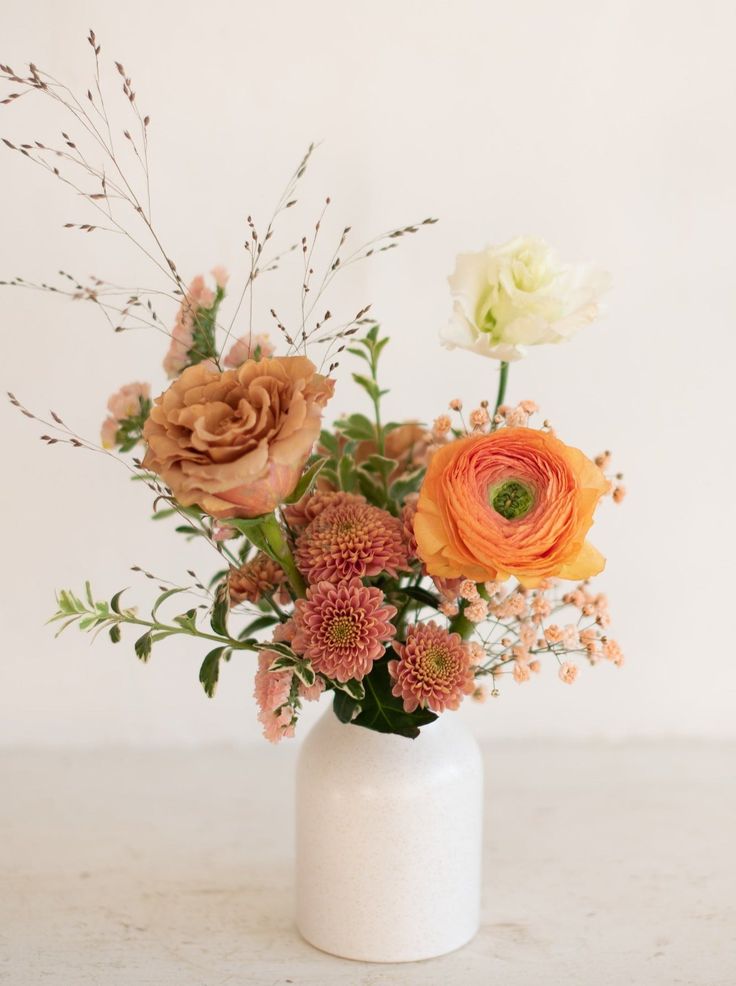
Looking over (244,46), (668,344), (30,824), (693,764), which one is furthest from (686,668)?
(244,46)

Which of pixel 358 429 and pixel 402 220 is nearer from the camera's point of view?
pixel 358 429

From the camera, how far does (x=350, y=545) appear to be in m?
0.79

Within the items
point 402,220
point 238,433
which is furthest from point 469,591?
point 402,220

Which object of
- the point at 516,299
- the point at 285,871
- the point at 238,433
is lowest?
the point at 285,871

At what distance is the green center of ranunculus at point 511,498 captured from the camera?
2.49 ft

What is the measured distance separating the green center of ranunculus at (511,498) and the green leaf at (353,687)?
168 millimetres

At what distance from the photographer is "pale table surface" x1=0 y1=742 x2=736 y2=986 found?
0.90m

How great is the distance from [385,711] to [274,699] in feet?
0.35

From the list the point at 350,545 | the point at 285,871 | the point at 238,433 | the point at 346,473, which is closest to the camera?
the point at 238,433

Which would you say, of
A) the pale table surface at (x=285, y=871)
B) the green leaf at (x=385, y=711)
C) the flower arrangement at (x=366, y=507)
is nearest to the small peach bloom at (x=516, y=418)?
the flower arrangement at (x=366, y=507)

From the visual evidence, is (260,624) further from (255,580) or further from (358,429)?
(358,429)

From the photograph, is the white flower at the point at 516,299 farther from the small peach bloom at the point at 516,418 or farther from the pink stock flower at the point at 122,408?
the pink stock flower at the point at 122,408

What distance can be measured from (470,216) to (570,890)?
79 cm

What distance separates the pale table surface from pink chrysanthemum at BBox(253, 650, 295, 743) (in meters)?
0.24
